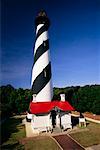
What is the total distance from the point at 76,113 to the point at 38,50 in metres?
3.90

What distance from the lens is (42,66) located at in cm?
710

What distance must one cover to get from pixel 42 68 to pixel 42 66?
64 mm

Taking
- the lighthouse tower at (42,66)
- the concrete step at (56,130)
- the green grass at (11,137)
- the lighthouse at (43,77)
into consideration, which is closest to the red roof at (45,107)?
the lighthouse at (43,77)

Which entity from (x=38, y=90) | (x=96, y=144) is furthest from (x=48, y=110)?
(x=96, y=144)

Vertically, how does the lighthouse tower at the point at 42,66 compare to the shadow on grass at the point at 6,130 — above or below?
above

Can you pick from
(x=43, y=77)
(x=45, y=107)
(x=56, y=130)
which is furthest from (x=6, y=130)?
(x=43, y=77)

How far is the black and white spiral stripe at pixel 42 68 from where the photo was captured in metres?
7.12

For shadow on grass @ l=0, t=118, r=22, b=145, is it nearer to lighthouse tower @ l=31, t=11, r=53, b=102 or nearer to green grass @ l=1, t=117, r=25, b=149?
green grass @ l=1, t=117, r=25, b=149

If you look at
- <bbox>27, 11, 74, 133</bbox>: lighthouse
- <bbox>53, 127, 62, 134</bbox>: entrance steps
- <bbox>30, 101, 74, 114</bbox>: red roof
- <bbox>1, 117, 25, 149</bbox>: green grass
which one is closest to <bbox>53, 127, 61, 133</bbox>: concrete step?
<bbox>53, 127, 62, 134</bbox>: entrance steps

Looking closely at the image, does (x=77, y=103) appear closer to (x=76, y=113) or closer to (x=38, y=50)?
(x=76, y=113)

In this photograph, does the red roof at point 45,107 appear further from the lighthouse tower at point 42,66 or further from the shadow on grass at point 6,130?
the shadow on grass at point 6,130

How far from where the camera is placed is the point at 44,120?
6590 mm

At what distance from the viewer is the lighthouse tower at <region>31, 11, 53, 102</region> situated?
7.12 meters

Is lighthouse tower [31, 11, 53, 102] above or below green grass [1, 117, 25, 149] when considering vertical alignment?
above
